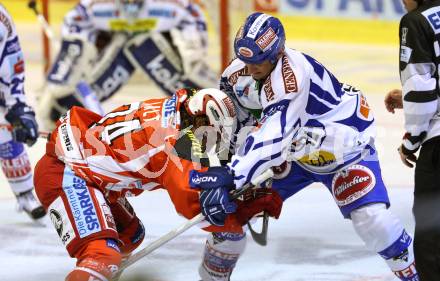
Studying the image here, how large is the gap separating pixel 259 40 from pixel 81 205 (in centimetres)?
87

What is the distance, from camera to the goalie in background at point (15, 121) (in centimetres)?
518

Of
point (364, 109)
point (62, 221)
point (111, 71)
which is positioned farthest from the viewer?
point (111, 71)

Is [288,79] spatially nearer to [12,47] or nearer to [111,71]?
[12,47]

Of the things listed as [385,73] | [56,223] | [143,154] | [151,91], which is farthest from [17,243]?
[385,73]

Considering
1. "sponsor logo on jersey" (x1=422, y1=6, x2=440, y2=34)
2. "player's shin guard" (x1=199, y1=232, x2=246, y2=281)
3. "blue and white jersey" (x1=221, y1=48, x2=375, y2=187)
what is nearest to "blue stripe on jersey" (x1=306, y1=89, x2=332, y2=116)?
"blue and white jersey" (x1=221, y1=48, x2=375, y2=187)

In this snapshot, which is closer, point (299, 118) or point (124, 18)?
point (299, 118)

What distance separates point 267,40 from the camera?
3.72 m

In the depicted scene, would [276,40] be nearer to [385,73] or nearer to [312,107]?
[312,107]

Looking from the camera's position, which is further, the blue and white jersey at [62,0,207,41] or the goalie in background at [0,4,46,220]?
the blue and white jersey at [62,0,207,41]

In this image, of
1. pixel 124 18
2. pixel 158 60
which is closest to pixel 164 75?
pixel 158 60

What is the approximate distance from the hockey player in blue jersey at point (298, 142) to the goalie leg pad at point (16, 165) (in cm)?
145

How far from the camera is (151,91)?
8.75 m

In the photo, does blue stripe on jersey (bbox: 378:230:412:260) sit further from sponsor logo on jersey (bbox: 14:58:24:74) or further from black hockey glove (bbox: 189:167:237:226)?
sponsor logo on jersey (bbox: 14:58:24:74)

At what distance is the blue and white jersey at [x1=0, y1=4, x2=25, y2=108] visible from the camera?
16.9 ft
